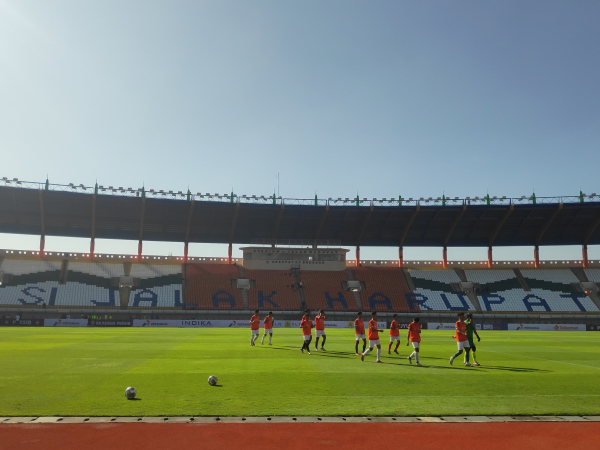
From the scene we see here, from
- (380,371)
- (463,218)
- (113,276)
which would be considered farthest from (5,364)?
(463,218)

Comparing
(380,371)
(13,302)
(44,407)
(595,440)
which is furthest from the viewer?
(13,302)

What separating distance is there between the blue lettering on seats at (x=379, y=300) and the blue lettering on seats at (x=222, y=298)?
17.7 metres

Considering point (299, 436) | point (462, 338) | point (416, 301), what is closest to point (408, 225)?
point (416, 301)

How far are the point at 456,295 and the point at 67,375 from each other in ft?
184

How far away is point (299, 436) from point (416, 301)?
55.4 metres

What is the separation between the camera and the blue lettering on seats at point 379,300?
59938 millimetres

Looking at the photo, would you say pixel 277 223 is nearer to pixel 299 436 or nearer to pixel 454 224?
pixel 454 224

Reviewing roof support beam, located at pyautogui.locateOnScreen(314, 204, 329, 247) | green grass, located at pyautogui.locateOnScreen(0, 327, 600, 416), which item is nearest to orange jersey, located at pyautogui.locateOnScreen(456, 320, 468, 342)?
green grass, located at pyautogui.locateOnScreen(0, 327, 600, 416)

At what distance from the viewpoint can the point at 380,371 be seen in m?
14.8

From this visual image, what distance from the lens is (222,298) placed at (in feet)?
191

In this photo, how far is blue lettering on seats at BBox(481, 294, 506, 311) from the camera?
58991 mm

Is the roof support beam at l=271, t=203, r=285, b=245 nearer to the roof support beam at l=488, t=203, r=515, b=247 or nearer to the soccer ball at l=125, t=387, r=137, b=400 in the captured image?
the roof support beam at l=488, t=203, r=515, b=247

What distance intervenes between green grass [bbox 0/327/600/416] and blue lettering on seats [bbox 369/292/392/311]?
40.4m

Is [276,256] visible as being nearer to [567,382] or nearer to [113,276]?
[113,276]
